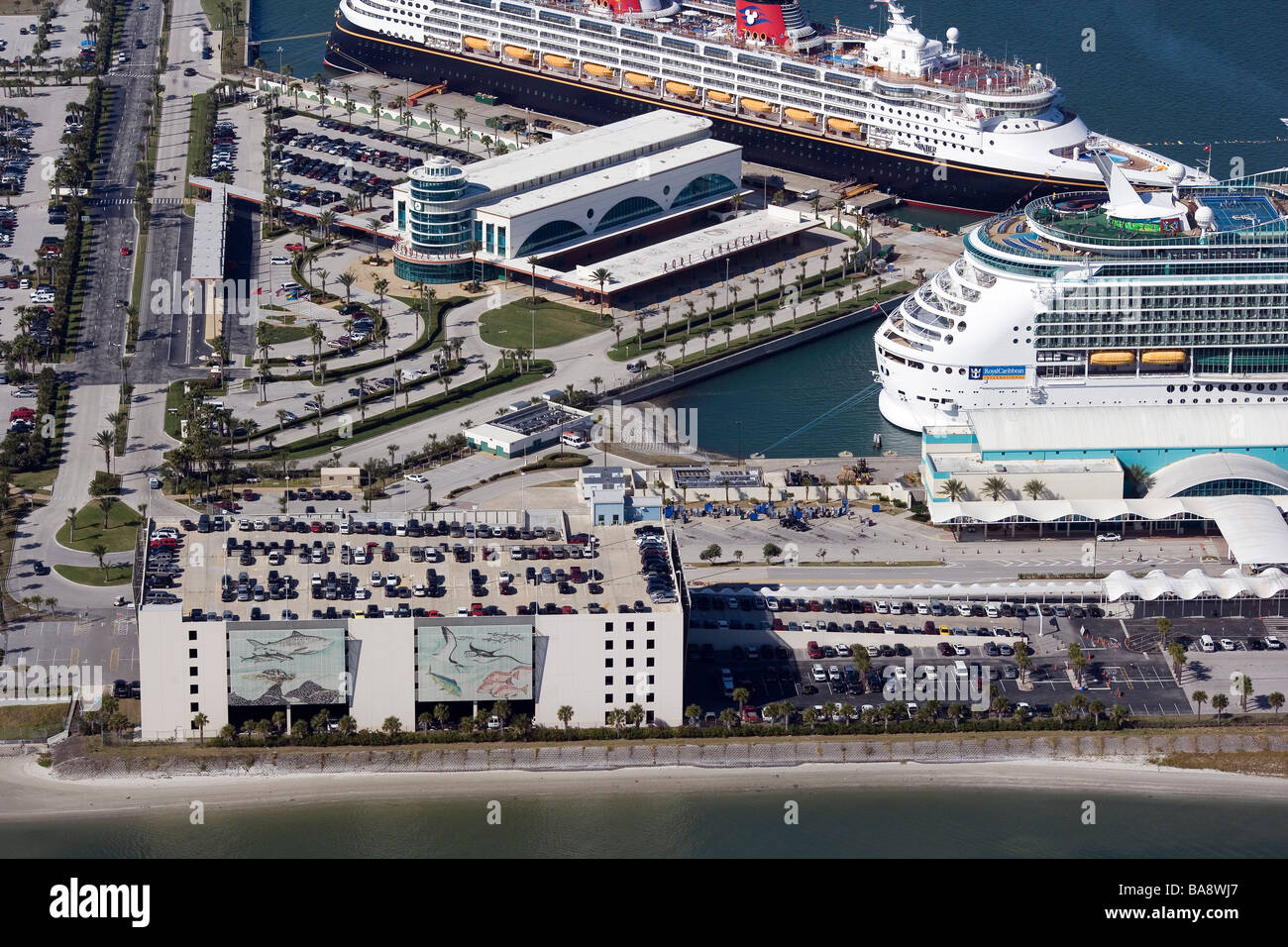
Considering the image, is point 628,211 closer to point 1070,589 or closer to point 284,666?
point 1070,589

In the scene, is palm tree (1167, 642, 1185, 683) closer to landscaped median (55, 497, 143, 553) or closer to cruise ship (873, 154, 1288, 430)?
cruise ship (873, 154, 1288, 430)

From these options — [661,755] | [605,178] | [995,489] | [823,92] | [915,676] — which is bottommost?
[661,755]

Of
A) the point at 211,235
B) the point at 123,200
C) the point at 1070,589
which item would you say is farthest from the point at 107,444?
the point at 1070,589

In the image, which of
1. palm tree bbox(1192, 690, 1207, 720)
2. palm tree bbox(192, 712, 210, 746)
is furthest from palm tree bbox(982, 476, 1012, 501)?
palm tree bbox(192, 712, 210, 746)

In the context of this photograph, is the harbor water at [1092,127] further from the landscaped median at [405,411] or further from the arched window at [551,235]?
the arched window at [551,235]

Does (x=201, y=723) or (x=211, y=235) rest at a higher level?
(x=211, y=235)

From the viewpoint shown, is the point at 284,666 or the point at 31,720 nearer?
the point at 284,666
